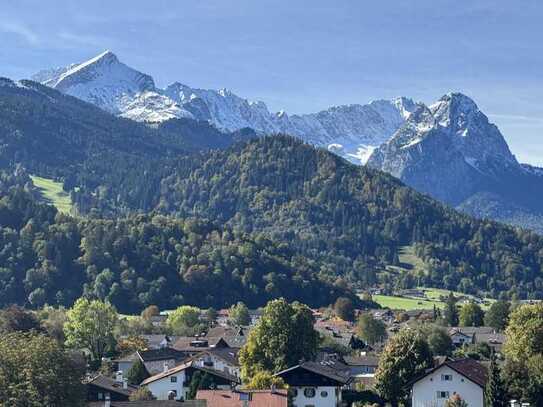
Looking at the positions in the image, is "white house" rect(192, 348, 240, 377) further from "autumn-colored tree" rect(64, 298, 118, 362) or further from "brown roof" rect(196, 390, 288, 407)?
"brown roof" rect(196, 390, 288, 407)

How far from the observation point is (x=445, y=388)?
81.4 m

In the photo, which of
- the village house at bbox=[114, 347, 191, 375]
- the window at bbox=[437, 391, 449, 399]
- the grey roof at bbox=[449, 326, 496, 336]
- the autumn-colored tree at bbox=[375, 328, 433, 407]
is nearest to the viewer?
the window at bbox=[437, 391, 449, 399]

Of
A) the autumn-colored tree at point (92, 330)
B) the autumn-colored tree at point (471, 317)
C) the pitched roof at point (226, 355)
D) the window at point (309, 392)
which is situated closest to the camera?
the window at point (309, 392)

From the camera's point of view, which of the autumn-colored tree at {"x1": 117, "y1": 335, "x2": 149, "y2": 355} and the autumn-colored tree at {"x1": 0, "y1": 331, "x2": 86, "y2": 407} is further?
the autumn-colored tree at {"x1": 117, "y1": 335, "x2": 149, "y2": 355}

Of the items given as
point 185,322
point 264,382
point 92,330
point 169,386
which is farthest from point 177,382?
point 185,322

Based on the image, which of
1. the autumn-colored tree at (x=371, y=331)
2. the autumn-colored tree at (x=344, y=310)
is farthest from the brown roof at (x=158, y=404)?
the autumn-colored tree at (x=344, y=310)

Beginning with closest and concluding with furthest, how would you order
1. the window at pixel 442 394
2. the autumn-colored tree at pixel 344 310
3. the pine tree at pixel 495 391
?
the pine tree at pixel 495 391 → the window at pixel 442 394 → the autumn-colored tree at pixel 344 310

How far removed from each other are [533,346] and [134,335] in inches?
2423

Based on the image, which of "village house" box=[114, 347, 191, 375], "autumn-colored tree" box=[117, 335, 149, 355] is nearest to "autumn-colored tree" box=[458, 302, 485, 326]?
"autumn-colored tree" box=[117, 335, 149, 355]

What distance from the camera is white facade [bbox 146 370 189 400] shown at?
91.1 meters

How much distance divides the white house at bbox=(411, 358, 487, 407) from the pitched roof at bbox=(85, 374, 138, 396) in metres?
23.2

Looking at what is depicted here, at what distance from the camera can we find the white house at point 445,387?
8138 cm

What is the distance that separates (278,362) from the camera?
9488 centimetres

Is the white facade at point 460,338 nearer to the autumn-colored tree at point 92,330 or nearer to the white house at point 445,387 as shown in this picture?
the autumn-colored tree at point 92,330
